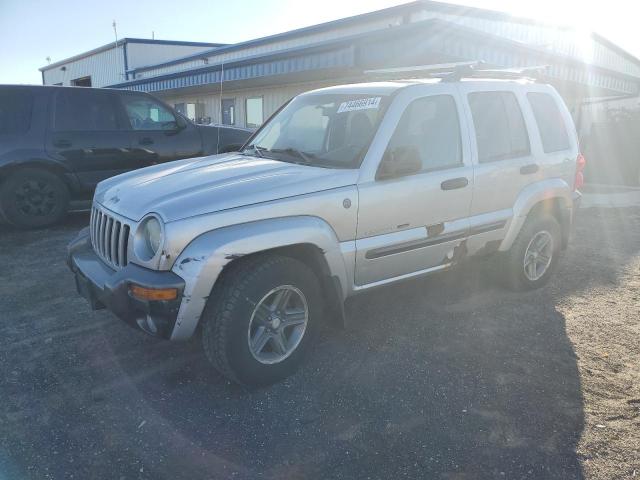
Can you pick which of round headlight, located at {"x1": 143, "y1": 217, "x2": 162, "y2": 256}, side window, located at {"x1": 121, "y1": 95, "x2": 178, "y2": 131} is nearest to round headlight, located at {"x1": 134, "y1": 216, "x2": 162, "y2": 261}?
round headlight, located at {"x1": 143, "y1": 217, "x2": 162, "y2": 256}

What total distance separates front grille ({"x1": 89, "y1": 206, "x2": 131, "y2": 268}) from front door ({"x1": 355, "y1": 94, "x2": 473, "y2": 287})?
4.81 feet

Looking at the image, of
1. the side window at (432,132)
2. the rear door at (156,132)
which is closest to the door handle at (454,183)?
the side window at (432,132)

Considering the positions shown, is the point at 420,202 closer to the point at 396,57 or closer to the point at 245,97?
the point at 396,57

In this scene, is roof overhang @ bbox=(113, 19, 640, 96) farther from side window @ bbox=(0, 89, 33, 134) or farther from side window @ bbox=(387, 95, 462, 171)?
side window @ bbox=(387, 95, 462, 171)

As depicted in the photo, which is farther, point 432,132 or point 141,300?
point 432,132

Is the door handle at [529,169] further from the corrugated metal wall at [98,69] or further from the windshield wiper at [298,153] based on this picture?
the corrugated metal wall at [98,69]

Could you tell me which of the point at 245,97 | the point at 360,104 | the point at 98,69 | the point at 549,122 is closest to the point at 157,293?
the point at 360,104

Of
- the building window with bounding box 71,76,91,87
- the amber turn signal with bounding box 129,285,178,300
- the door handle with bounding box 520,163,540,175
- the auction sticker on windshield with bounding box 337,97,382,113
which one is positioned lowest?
the amber turn signal with bounding box 129,285,178,300

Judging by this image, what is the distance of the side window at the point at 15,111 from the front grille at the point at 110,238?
3.93m

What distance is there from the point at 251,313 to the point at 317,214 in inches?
28.5

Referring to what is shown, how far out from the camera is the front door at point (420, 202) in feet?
11.1

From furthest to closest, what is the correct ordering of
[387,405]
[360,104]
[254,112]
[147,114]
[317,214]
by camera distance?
[254,112] → [147,114] → [360,104] → [317,214] → [387,405]

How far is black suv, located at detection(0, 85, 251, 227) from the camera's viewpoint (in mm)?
6477

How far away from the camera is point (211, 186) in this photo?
3.05 metres
